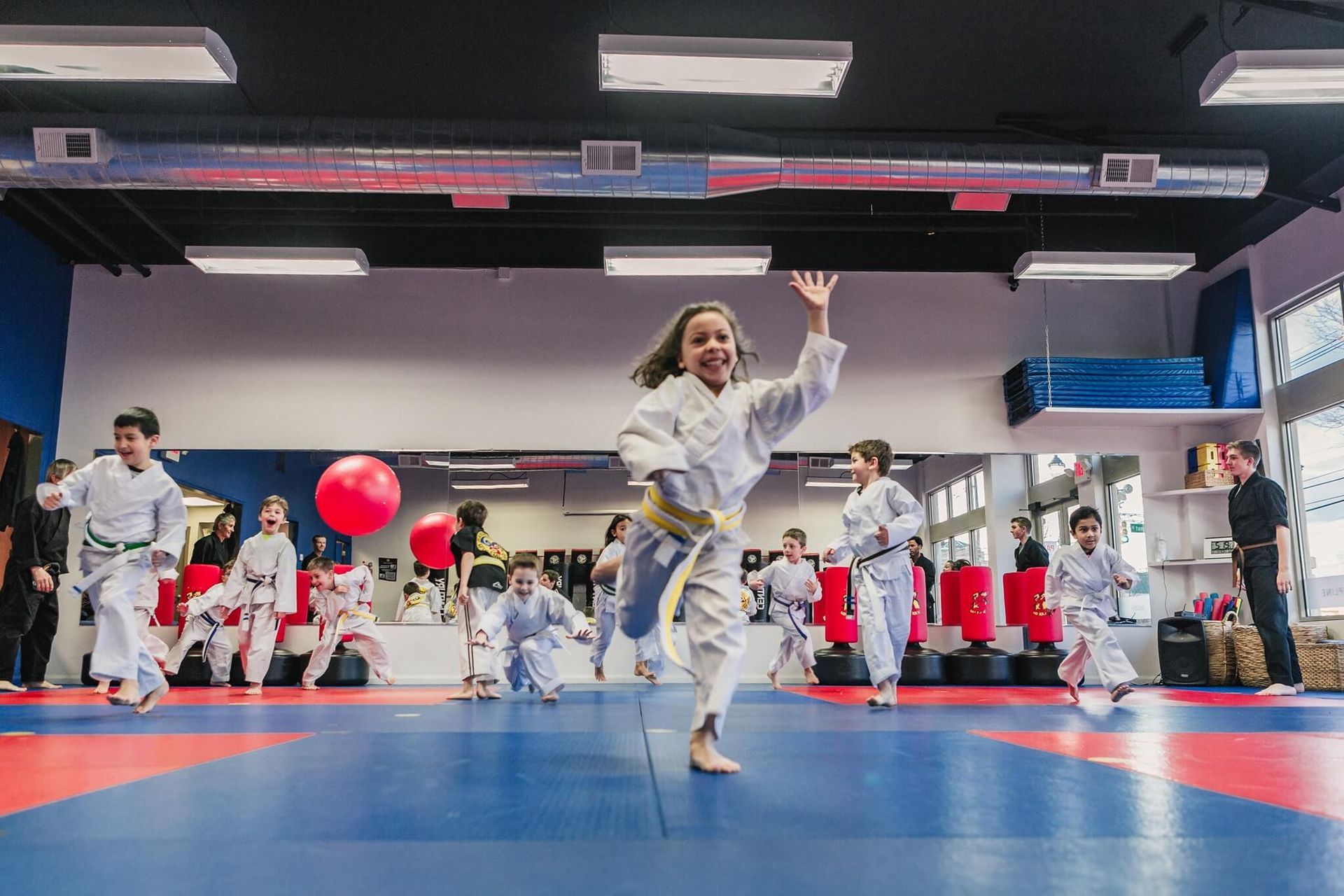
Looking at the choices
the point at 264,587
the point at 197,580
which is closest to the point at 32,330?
the point at 197,580

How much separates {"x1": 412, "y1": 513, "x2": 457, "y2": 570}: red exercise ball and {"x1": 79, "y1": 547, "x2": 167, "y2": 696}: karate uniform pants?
138 inches

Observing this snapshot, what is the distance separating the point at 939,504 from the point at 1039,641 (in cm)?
166

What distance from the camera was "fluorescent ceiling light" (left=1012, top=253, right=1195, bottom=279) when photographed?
26.4 ft

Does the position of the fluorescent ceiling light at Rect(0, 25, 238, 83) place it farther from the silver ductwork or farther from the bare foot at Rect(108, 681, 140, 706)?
the bare foot at Rect(108, 681, 140, 706)

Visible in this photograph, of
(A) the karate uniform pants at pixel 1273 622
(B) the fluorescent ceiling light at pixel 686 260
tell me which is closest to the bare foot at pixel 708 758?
(A) the karate uniform pants at pixel 1273 622

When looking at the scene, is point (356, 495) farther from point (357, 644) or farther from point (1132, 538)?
point (1132, 538)

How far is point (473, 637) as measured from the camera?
19.5 feet

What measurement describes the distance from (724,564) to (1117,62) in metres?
5.94

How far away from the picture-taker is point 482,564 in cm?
619

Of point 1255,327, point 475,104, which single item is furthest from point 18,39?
point 1255,327

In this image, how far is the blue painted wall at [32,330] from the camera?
331 inches

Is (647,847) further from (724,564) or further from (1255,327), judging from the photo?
(1255,327)

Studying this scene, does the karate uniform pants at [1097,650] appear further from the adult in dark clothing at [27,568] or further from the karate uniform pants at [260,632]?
the adult in dark clothing at [27,568]

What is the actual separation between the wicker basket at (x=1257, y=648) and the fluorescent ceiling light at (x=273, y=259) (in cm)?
804
